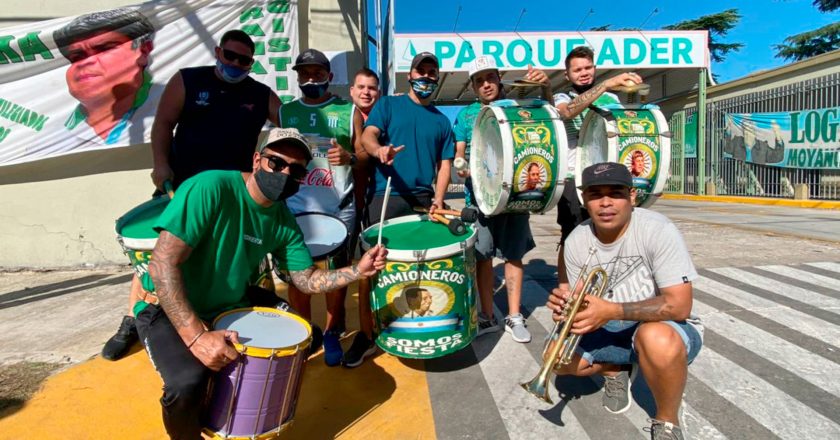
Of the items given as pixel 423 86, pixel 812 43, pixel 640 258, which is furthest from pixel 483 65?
pixel 812 43

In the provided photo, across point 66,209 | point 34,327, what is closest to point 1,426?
point 34,327

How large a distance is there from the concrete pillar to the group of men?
12549mm

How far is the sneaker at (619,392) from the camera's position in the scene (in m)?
2.49

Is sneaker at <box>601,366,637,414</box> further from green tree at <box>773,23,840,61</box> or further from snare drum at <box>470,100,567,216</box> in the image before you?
green tree at <box>773,23,840,61</box>

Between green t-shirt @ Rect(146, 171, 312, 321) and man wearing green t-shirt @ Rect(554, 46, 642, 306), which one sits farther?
man wearing green t-shirt @ Rect(554, 46, 642, 306)

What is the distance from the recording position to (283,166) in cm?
225

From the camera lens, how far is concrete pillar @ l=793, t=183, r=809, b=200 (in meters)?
12.7

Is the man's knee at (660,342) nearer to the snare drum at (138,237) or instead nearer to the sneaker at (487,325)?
the sneaker at (487,325)

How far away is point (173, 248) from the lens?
6.67 ft

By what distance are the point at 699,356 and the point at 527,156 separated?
1.78m

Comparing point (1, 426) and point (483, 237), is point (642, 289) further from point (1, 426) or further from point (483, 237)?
point (1, 426)

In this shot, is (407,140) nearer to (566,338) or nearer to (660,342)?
(566,338)

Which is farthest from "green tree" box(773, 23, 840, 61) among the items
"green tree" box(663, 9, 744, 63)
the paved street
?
the paved street

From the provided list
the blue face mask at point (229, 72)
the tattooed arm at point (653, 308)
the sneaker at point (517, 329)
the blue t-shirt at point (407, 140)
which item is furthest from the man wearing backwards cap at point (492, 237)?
the blue face mask at point (229, 72)
